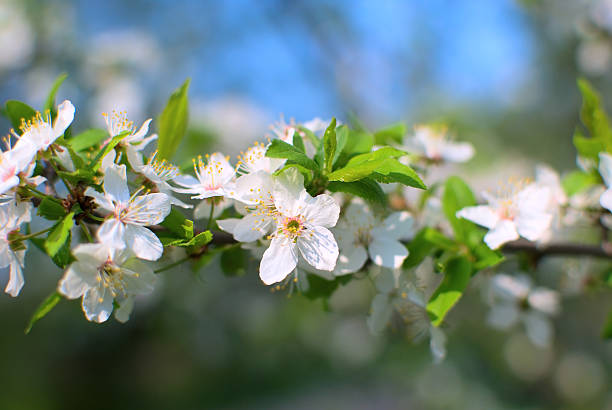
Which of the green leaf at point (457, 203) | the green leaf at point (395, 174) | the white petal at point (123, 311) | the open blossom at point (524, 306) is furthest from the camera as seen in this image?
the open blossom at point (524, 306)

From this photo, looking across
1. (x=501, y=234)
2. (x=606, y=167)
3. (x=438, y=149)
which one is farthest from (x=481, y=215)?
(x=438, y=149)

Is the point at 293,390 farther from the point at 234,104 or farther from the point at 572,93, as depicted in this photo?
the point at 572,93

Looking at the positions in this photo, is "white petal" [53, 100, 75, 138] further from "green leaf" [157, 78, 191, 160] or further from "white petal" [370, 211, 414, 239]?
"white petal" [370, 211, 414, 239]

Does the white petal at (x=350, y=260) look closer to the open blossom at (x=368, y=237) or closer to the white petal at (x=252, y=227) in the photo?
the open blossom at (x=368, y=237)

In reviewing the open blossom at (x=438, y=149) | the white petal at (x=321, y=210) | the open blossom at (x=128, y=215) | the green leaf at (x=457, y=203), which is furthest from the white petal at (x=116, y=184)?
the open blossom at (x=438, y=149)

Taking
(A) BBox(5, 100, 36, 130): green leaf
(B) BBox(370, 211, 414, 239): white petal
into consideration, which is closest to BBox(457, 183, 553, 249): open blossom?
(B) BBox(370, 211, 414, 239): white petal

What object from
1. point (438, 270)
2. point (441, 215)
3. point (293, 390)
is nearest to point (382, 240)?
point (438, 270)
